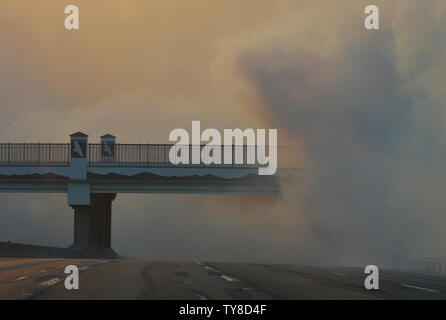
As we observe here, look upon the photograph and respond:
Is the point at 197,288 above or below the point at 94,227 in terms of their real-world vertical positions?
above

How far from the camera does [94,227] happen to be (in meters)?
55.0

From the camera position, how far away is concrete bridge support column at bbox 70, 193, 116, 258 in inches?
2042

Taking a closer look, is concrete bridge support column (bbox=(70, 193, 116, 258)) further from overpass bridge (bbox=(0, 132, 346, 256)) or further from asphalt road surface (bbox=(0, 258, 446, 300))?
asphalt road surface (bbox=(0, 258, 446, 300))

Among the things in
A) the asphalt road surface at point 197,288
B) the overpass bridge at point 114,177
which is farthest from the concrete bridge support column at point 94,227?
the asphalt road surface at point 197,288

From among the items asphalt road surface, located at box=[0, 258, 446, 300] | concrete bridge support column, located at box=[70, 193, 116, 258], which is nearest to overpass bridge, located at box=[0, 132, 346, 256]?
concrete bridge support column, located at box=[70, 193, 116, 258]

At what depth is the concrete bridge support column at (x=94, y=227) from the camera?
5188 centimetres

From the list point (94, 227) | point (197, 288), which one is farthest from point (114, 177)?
Answer: point (197, 288)

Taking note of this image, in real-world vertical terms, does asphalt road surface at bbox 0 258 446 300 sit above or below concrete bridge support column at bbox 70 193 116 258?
above

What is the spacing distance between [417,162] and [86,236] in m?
24.7

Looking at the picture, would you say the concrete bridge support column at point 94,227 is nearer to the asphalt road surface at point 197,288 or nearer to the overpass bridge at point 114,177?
the overpass bridge at point 114,177

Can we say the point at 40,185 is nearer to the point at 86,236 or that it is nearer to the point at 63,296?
the point at 86,236

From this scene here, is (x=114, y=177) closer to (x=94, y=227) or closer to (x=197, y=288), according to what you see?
(x=94, y=227)
